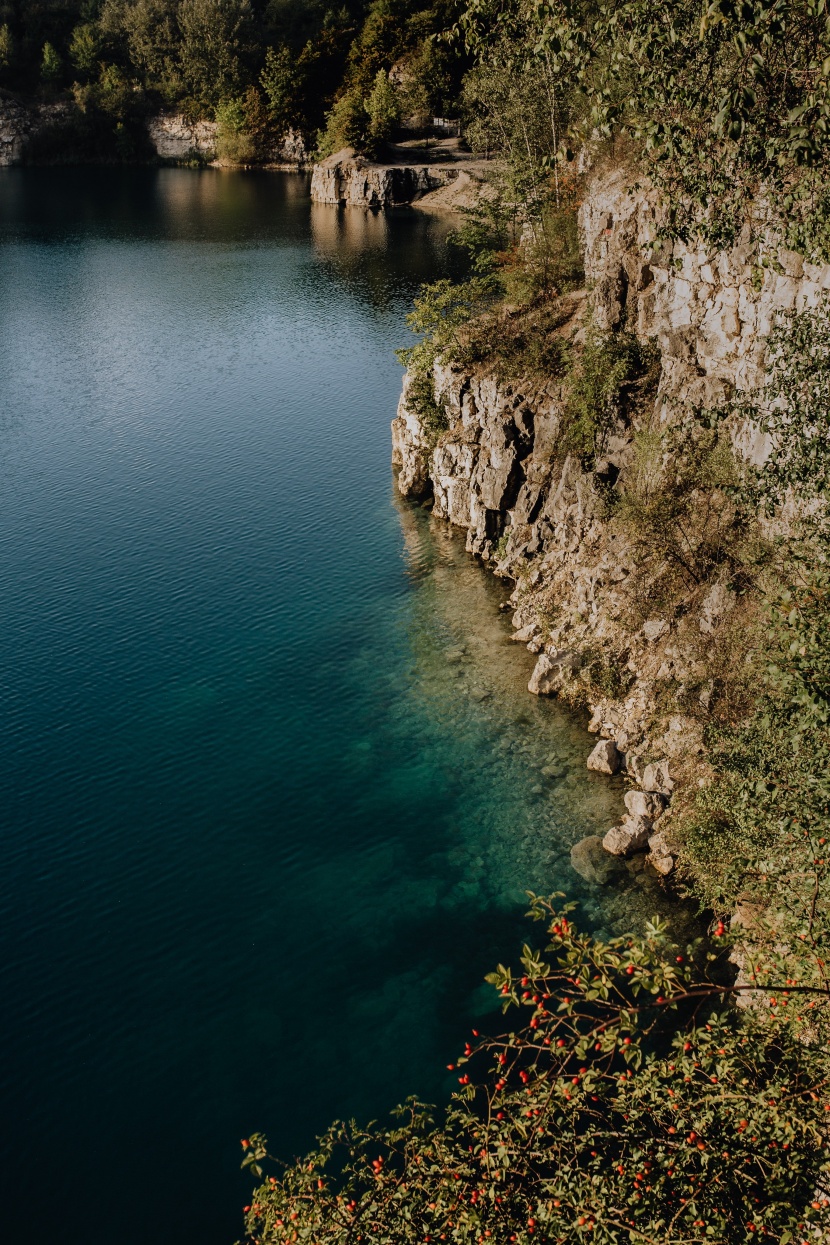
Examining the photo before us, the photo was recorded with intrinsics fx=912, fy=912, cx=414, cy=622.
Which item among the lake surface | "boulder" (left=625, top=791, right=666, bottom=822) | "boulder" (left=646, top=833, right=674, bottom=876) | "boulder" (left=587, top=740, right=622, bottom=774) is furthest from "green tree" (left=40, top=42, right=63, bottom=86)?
"boulder" (left=646, top=833, right=674, bottom=876)

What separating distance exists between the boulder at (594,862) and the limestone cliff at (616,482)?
1.48 feet

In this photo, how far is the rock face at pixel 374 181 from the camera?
420ft

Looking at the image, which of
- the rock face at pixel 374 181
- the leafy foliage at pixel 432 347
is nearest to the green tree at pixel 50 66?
the rock face at pixel 374 181

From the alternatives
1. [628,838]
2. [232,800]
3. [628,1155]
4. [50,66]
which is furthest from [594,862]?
[50,66]

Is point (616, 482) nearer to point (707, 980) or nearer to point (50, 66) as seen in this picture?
point (707, 980)

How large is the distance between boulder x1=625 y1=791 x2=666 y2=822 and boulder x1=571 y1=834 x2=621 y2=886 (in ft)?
4.72

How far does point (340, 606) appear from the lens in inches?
1607

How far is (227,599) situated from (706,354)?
2238 cm

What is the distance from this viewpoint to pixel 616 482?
38031 mm

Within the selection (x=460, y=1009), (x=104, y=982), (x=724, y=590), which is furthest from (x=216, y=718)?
(x=724, y=590)

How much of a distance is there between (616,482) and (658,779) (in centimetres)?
1450

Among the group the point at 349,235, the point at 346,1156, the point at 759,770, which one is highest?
the point at 349,235

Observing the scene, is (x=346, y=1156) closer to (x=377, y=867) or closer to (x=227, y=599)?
(x=377, y=867)

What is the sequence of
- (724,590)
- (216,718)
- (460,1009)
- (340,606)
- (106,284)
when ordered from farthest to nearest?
1. (106,284)
2. (340,606)
3. (216,718)
4. (724,590)
5. (460,1009)
